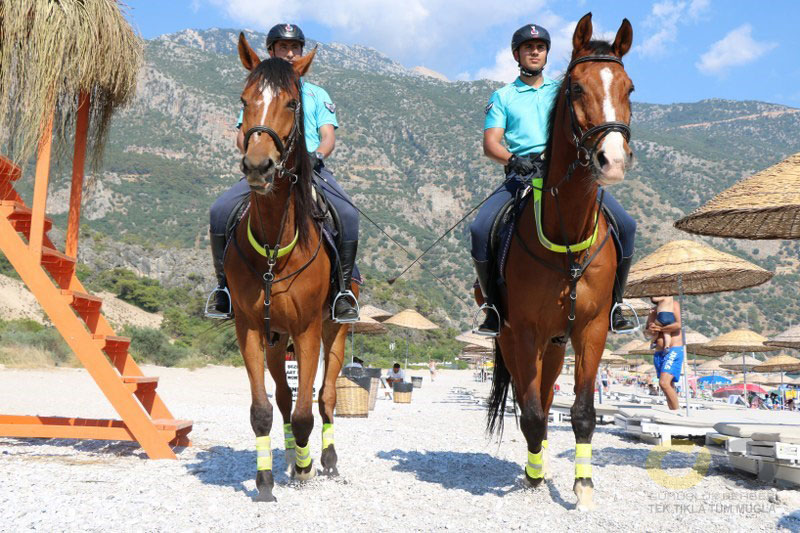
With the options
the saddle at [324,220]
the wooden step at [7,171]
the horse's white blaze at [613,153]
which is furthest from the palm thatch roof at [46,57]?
the horse's white blaze at [613,153]

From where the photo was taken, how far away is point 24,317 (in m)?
51.1

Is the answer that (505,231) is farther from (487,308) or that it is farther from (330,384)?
(330,384)

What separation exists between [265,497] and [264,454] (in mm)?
369

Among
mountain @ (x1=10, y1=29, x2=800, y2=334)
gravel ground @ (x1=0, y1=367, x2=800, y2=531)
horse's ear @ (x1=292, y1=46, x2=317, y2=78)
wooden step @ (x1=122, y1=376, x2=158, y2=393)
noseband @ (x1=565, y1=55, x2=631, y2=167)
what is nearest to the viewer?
noseband @ (x1=565, y1=55, x2=631, y2=167)

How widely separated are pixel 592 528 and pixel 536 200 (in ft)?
8.01

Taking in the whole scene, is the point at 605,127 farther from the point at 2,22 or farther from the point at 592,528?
the point at 2,22

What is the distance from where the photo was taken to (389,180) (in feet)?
408

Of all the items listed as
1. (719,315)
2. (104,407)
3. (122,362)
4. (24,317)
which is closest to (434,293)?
(719,315)

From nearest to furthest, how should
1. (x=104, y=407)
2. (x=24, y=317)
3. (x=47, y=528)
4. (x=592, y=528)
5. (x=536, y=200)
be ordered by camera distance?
(x=47, y=528), (x=592, y=528), (x=536, y=200), (x=104, y=407), (x=24, y=317)

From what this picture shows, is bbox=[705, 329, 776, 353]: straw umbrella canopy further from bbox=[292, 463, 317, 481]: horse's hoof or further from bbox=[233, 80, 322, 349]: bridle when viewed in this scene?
bbox=[233, 80, 322, 349]: bridle

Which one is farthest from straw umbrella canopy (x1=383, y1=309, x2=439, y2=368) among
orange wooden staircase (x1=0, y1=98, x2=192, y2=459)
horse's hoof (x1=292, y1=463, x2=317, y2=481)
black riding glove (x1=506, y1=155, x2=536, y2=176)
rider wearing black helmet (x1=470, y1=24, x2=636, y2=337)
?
black riding glove (x1=506, y1=155, x2=536, y2=176)

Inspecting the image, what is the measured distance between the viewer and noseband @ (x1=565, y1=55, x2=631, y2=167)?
14.4 ft

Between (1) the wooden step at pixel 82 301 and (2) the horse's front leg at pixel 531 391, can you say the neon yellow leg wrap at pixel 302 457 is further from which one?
(1) the wooden step at pixel 82 301

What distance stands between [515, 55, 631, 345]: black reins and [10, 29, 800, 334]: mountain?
6662cm
